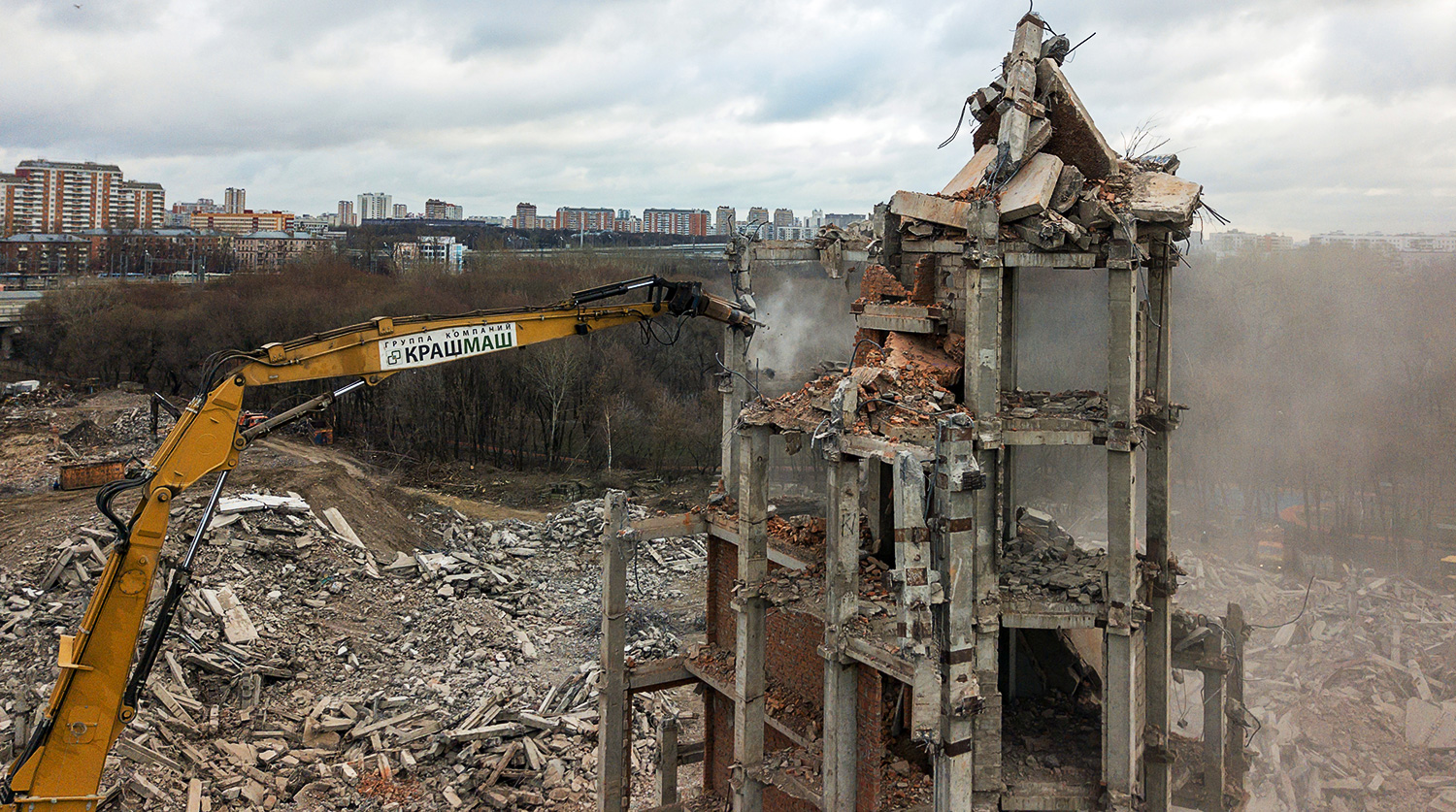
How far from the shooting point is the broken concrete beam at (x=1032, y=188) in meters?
11.1

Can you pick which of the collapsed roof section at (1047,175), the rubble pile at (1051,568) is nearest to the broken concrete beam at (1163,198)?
the collapsed roof section at (1047,175)

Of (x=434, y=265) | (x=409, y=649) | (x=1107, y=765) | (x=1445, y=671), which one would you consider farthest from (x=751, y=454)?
(x=434, y=265)

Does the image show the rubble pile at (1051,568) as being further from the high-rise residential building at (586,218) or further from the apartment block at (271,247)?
the high-rise residential building at (586,218)

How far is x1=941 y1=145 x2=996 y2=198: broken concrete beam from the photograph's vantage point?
12531mm

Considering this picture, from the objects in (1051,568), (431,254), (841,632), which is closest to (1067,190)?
(1051,568)

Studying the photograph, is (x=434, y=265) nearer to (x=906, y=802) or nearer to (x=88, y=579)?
(x=88, y=579)

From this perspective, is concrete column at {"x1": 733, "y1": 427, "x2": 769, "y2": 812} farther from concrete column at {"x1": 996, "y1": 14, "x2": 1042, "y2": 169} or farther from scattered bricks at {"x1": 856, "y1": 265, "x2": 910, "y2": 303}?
concrete column at {"x1": 996, "y1": 14, "x2": 1042, "y2": 169}

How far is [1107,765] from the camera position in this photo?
36.8 feet

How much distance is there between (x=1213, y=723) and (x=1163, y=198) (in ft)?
24.8

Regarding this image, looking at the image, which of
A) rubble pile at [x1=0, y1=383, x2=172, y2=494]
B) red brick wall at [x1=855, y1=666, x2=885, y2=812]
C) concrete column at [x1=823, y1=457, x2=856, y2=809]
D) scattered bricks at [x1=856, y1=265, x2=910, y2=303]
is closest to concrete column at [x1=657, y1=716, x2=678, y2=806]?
red brick wall at [x1=855, y1=666, x2=885, y2=812]

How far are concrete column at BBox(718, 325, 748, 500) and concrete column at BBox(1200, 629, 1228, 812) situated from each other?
726 centimetres

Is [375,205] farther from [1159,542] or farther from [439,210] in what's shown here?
[1159,542]

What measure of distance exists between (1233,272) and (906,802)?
49.0 meters

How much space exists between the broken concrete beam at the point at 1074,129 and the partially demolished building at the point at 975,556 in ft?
0.11
